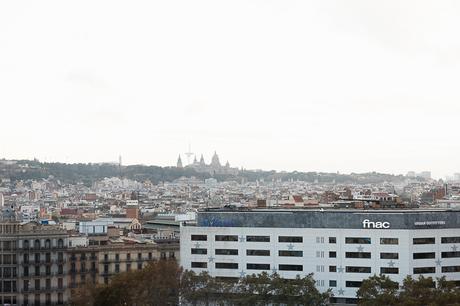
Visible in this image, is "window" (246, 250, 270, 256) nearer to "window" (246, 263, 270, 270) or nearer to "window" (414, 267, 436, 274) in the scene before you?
"window" (246, 263, 270, 270)

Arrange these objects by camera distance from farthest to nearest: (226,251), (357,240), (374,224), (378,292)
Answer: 1. (226,251)
2. (357,240)
3. (374,224)
4. (378,292)

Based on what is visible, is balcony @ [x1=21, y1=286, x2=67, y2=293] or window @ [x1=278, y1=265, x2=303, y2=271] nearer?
window @ [x1=278, y1=265, x2=303, y2=271]

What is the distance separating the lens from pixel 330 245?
3098 inches

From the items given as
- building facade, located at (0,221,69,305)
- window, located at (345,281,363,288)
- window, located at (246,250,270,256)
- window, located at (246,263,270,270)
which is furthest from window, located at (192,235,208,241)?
building facade, located at (0,221,69,305)

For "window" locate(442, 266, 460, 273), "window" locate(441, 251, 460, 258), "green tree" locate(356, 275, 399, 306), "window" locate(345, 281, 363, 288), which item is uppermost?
"window" locate(441, 251, 460, 258)

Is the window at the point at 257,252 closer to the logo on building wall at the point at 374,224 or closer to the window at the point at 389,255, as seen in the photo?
the logo on building wall at the point at 374,224

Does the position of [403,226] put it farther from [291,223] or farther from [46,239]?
[46,239]

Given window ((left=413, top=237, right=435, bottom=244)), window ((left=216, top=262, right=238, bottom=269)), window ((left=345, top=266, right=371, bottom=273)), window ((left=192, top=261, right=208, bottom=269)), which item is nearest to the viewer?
window ((left=413, top=237, right=435, bottom=244))

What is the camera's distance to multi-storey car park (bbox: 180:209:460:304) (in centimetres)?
7669

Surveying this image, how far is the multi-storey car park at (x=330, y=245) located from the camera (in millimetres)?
76688

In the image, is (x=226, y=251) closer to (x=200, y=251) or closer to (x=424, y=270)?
(x=200, y=251)

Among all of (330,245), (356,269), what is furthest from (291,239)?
(356,269)

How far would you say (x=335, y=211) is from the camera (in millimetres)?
80000

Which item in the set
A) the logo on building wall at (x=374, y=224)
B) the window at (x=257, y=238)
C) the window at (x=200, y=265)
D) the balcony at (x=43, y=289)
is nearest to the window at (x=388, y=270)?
the logo on building wall at (x=374, y=224)
